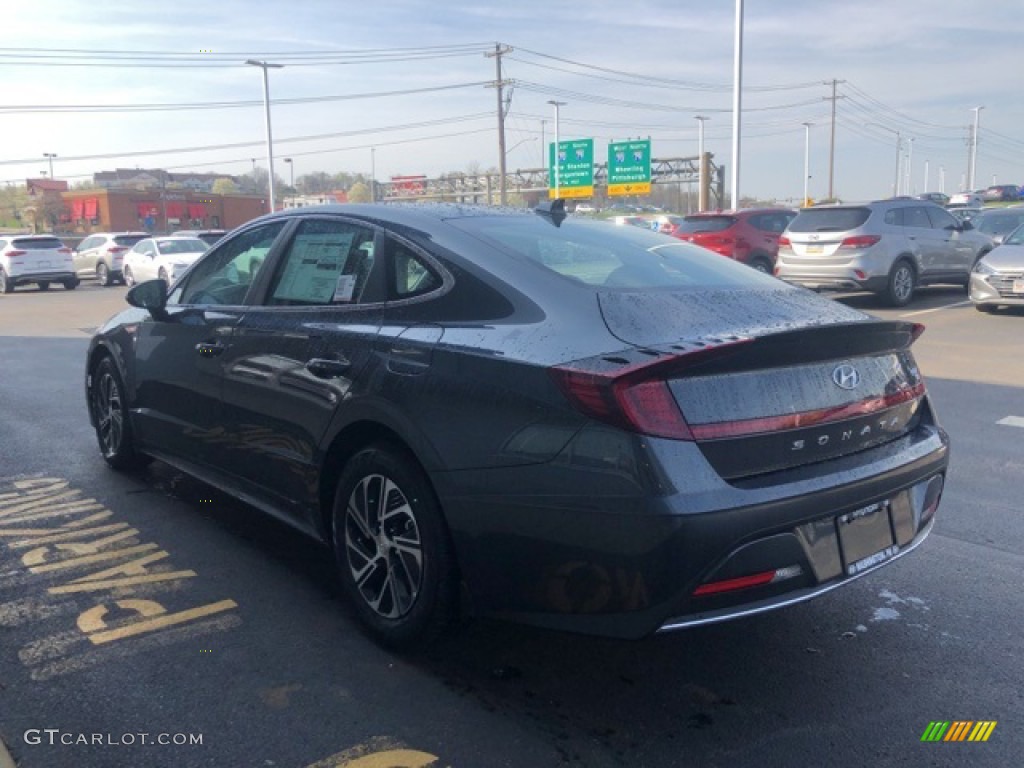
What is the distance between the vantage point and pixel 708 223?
62.6ft

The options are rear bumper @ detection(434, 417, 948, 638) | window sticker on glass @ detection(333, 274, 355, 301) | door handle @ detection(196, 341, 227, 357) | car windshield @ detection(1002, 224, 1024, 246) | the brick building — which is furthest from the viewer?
the brick building

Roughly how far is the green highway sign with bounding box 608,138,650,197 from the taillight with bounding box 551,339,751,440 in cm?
4475

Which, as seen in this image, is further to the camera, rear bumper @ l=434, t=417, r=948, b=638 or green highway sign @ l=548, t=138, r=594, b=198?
green highway sign @ l=548, t=138, r=594, b=198

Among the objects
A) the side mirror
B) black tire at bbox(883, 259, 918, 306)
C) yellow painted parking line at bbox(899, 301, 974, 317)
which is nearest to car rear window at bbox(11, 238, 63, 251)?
black tire at bbox(883, 259, 918, 306)

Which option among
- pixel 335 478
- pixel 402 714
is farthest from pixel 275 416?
pixel 402 714

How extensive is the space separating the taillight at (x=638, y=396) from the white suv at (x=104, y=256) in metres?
30.3

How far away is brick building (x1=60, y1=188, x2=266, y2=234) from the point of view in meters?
65.7

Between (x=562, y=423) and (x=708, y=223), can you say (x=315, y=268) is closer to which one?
(x=562, y=423)

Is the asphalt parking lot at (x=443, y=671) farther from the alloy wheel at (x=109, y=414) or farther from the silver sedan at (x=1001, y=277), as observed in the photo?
the silver sedan at (x=1001, y=277)

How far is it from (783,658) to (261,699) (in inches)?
72.7

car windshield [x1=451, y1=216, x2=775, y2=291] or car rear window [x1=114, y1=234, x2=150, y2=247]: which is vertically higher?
car windshield [x1=451, y1=216, x2=775, y2=291]

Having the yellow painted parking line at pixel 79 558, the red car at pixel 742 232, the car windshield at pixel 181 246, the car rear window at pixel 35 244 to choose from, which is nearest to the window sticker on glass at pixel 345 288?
the yellow painted parking line at pixel 79 558

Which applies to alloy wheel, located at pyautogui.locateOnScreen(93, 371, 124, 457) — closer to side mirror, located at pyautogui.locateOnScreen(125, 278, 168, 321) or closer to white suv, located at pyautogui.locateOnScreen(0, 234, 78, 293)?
side mirror, located at pyautogui.locateOnScreen(125, 278, 168, 321)

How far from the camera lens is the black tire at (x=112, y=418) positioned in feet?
19.1
